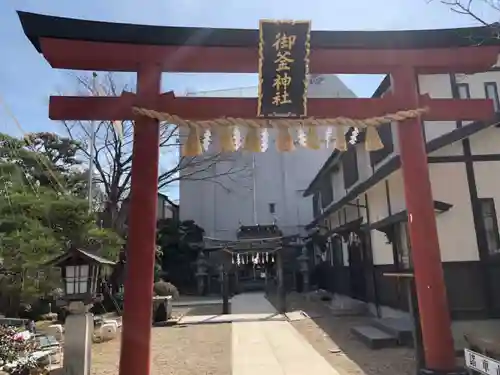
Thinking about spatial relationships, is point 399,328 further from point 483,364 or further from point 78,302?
point 78,302

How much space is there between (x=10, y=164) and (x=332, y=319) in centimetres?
1207

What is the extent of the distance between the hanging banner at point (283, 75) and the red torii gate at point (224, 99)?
0.23 m

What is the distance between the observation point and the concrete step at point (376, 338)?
9.84 meters

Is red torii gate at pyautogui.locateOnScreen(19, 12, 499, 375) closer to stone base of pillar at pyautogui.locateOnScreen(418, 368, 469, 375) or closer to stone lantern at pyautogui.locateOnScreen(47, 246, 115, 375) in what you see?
stone base of pillar at pyautogui.locateOnScreen(418, 368, 469, 375)

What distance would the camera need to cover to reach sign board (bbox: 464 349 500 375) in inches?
169

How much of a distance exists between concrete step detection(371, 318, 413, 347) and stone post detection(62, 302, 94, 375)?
679 centimetres

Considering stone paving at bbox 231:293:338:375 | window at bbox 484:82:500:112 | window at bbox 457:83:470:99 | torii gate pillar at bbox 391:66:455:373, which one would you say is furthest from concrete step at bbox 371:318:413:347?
window at bbox 484:82:500:112

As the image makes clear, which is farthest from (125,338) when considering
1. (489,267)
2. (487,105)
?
(489,267)

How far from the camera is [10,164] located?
1221 cm

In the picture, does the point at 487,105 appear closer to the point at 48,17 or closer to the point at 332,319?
the point at 48,17

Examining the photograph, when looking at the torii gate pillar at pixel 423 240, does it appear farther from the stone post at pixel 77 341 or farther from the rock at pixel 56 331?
the rock at pixel 56 331

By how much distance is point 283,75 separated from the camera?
5.96m

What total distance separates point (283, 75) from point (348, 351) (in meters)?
6.97

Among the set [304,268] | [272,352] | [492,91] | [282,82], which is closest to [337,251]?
[304,268]
